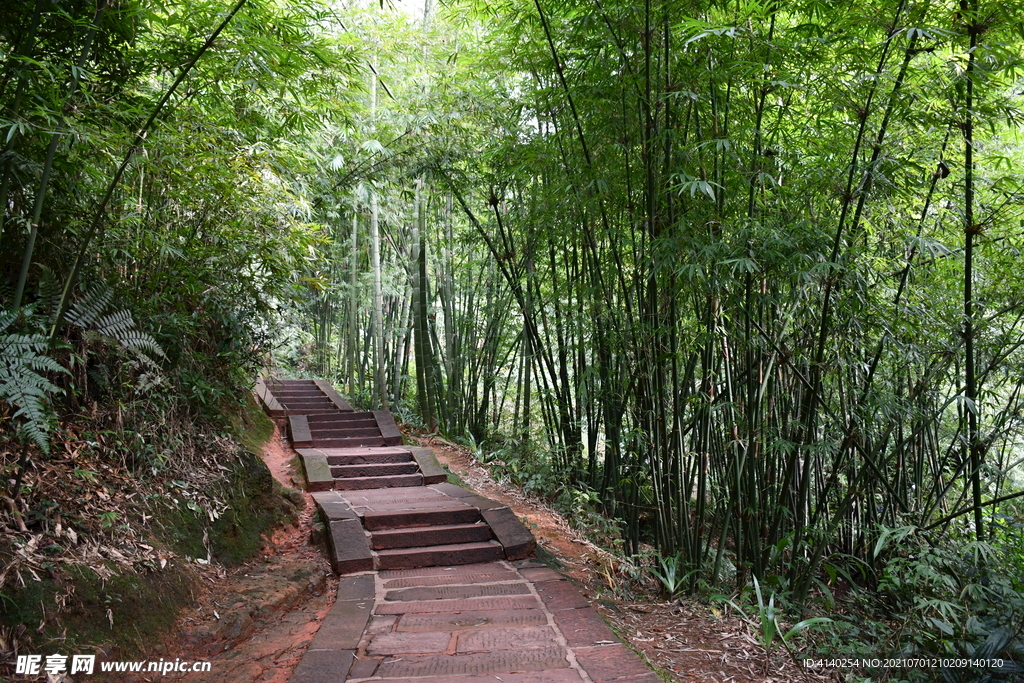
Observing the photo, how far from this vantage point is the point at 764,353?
3389 millimetres

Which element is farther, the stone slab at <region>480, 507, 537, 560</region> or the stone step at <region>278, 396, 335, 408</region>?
the stone step at <region>278, 396, 335, 408</region>

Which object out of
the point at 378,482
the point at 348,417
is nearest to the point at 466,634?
the point at 378,482

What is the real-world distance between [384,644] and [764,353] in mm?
2337

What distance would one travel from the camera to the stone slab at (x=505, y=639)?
8.14 ft

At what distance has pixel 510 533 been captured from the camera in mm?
3826

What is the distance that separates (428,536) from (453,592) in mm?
761

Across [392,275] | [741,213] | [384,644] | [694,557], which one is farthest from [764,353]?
[392,275]

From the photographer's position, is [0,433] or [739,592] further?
[739,592]

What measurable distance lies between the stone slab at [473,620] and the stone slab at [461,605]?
5cm

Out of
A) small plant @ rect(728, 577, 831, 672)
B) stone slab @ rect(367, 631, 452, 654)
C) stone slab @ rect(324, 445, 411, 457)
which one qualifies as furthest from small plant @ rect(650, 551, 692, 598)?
stone slab @ rect(324, 445, 411, 457)

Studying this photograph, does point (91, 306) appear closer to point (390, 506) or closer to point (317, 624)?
point (317, 624)

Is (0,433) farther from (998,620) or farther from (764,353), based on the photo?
(998,620)

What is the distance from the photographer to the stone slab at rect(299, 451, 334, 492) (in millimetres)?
4953

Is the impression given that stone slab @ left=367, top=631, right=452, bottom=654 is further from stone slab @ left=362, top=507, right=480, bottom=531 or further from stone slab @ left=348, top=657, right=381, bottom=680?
stone slab @ left=362, top=507, right=480, bottom=531
